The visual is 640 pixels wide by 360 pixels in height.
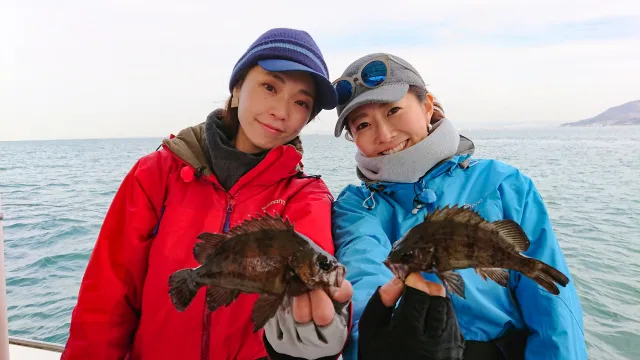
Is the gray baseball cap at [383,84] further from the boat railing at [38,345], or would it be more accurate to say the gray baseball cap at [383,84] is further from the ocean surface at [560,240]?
the ocean surface at [560,240]

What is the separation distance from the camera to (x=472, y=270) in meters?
2.63

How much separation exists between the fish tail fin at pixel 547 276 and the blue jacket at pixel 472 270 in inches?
28.4

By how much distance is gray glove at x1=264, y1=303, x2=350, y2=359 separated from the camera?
1.84m

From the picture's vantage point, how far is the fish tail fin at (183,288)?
1.91m

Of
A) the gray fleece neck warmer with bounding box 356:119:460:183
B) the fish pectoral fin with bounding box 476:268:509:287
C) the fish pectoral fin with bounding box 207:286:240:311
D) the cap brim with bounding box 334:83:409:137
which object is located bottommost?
the fish pectoral fin with bounding box 207:286:240:311

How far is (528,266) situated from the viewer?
1.79m

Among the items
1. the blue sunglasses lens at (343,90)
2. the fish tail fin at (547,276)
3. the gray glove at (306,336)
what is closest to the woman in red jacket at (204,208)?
the blue sunglasses lens at (343,90)

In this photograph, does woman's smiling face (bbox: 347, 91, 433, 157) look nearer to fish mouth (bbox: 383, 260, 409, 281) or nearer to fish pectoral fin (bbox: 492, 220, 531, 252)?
fish pectoral fin (bbox: 492, 220, 531, 252)

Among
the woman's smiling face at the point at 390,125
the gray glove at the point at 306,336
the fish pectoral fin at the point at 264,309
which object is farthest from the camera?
the woman's smiling face at the point at 390,125

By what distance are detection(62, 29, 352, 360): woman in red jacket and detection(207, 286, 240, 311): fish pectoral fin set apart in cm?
62

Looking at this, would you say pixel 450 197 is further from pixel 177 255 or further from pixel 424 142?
pixel 177 255

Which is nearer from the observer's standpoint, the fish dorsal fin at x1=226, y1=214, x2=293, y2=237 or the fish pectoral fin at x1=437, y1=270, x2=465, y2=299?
the fish pectoral fin at x1=437, y1=270, x2=465, y2=299

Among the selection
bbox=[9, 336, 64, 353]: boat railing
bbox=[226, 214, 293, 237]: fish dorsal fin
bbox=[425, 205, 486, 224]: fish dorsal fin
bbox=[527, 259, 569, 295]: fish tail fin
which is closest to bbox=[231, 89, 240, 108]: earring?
bbox=[226, 214, 293, 237]: fish dorsal fin

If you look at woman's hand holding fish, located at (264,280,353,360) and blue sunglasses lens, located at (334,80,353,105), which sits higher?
blue sunglasses lens, located at (334,80,353,105)
